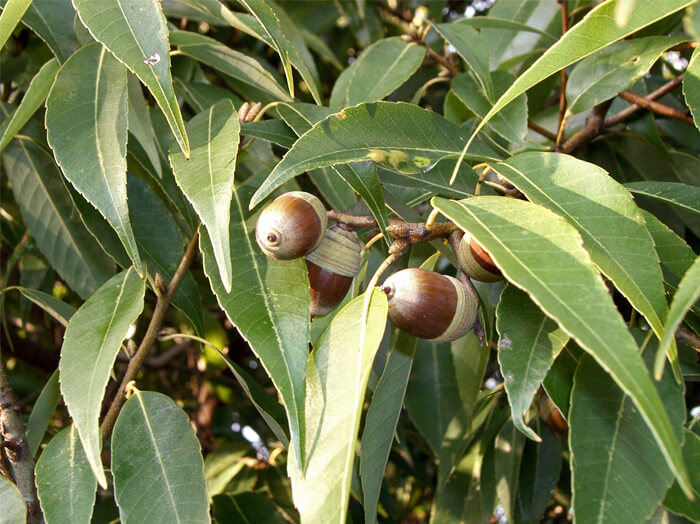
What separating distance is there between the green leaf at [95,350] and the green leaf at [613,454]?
437 millimetres

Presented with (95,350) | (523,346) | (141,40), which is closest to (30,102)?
(141,40)

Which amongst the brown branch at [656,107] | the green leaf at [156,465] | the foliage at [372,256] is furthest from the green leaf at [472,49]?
the green leaf at [156,465]

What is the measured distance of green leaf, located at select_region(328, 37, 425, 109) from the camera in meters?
1.12

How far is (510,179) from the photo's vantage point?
0.72 metres

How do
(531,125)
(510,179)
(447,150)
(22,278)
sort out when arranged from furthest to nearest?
(22,278), (531,125), (447,150), (510,179)

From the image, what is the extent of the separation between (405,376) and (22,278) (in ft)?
2.97

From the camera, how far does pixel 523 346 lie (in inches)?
26.0

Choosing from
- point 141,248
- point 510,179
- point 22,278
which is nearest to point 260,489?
point 22,278

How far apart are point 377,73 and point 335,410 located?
27.5 inches

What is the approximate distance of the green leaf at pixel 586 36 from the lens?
2.29 ft

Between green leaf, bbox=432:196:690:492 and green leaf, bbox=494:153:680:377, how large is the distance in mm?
49

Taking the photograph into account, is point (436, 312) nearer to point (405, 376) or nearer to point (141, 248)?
point (405, 376)

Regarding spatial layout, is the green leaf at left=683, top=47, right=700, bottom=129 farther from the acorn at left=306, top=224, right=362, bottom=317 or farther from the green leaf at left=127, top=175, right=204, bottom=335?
the green leaf at left=127, top=175, right=204, bottom=335

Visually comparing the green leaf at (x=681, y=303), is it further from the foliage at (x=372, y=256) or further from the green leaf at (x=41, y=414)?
the green leaf at (x=41, y=414)
